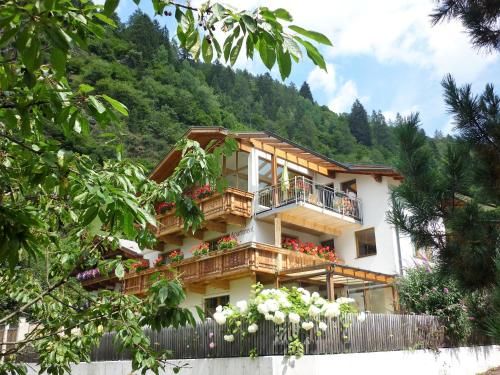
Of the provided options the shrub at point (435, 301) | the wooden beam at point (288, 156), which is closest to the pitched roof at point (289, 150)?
the wooden beam at point (288, 156)

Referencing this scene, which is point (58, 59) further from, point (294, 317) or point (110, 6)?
point (294, 317)

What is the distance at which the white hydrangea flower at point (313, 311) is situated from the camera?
33.3 ft

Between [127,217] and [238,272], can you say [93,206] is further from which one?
[238,272]

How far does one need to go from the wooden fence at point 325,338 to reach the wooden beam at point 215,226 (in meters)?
7.33

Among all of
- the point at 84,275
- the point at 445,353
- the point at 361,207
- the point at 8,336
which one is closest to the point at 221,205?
the point at 361,207

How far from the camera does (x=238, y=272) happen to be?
1800 centimetres

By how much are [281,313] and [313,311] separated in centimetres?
82

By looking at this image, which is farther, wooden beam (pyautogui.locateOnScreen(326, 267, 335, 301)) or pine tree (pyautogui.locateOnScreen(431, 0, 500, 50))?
wooden beam (pyautogui.locateOnScreen(326, 267, 335, 301))

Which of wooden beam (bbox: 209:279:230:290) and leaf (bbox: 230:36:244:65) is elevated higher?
wooden beam (bbox: 209:279:230:290)

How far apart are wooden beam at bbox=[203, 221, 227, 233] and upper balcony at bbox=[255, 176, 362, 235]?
1797mm

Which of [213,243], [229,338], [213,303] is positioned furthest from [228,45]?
[213,243]

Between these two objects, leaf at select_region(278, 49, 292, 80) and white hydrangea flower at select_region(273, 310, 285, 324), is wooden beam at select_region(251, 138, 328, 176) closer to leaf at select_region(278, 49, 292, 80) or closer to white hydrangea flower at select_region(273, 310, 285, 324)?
white hydrangea flower at select_region(273, 310, 285, 324)

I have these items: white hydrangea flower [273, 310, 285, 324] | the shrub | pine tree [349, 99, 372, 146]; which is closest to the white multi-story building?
the shrub

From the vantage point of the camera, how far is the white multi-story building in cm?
1862
